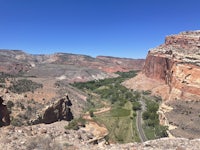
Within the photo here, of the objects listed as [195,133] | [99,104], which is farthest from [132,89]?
[195,133]

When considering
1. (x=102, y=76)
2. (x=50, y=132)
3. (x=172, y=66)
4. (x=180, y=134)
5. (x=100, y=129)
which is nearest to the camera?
(x=50, y=132)

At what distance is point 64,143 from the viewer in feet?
61.0

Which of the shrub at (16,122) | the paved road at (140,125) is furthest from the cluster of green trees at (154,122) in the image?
the shrub at (16,122)

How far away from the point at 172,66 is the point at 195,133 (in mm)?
31768

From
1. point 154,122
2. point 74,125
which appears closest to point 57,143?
point 74,125

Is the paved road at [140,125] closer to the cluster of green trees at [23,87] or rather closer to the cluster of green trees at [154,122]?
the cluster of green trees at [154,122]

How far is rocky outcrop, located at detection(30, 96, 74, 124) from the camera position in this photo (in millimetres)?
42031

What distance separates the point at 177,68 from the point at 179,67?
550 millimetres

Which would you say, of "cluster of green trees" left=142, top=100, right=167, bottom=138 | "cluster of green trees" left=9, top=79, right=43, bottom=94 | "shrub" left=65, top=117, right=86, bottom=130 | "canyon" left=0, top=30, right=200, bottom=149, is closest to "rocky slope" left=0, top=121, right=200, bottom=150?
"canyon" left=0, top=30, right=200, bottom=149

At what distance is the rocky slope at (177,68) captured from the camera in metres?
55.5

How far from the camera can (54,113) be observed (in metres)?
46.1

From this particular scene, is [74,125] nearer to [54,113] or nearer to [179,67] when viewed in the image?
[54,113]

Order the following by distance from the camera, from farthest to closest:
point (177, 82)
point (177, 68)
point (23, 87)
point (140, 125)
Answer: point (177, 68) → point (177, 82) → point (23, 87) → point (140, 125)

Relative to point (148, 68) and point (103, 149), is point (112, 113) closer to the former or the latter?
point (148, 68)
